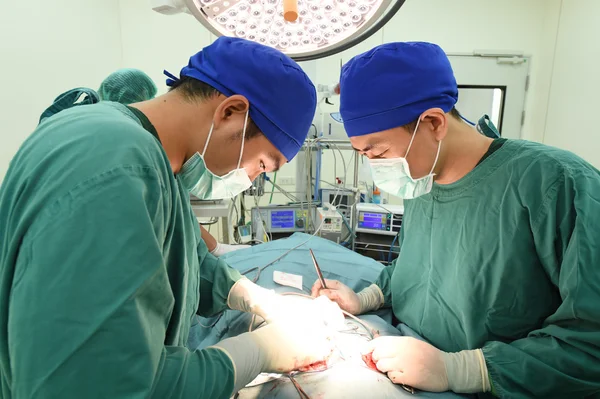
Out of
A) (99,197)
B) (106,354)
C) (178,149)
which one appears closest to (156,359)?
(106,354)

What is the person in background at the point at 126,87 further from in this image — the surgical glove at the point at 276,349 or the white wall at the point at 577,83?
the white wall at the point at 577,83

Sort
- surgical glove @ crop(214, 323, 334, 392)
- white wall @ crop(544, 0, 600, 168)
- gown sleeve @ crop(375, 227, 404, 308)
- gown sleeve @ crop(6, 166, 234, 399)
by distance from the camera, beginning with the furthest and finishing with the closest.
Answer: white wall @ crop(544, 0, 600, 168), gown sleeve @ crop(375, 227, 404, 308), surgical glove @ crop(214, 323, 334, 392), gown sleeve @ crop(6, 166, 234, 399)

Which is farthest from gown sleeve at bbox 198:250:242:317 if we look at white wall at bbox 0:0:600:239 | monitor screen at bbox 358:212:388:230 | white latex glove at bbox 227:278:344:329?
white wall at bbox 0:0:600:239

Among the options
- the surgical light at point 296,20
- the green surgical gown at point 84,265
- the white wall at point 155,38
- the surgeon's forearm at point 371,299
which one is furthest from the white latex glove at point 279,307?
the white wall at point 155,38

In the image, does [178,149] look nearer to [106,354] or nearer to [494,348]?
[106,354]

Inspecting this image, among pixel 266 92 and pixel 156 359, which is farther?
pixel 266 92

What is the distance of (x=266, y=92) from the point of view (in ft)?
2.61

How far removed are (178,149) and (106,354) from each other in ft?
1.48

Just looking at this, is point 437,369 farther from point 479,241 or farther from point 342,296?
point 342,296

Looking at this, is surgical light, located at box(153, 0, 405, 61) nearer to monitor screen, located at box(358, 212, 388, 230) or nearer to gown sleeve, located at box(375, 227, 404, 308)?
gown sleeve, located at box(375, 227, 404, 308)

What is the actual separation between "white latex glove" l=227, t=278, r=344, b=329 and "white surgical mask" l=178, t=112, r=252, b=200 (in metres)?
0.43

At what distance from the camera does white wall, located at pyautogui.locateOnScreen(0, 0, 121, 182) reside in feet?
6.54

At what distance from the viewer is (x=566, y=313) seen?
75cm

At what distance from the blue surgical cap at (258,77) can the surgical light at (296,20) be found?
35 millimetres
